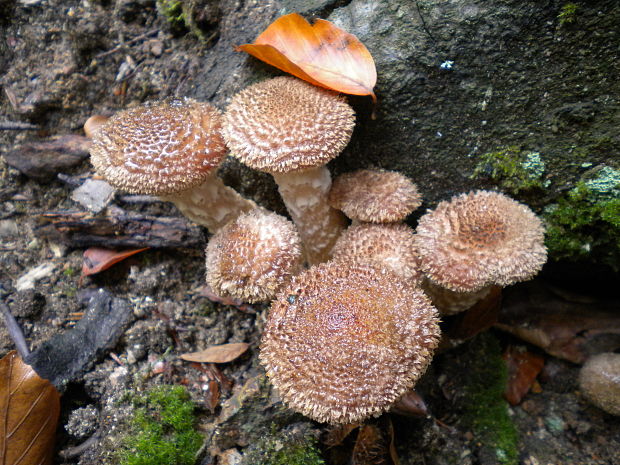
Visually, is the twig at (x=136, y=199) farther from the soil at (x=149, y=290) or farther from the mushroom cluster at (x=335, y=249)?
the mushroom cluster at (x=335, y=249)

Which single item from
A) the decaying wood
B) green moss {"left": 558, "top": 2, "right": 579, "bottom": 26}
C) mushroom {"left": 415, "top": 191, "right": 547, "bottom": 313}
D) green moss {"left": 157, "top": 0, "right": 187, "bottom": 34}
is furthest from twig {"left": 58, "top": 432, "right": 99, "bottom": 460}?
green moss {"left": 558, "top": 2, "right": 579, "bottom": 26}

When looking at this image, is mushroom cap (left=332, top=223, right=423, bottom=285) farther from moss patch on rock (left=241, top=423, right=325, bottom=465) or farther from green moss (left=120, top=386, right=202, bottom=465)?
green moss (left=120, top=386, right=202, bottom=465)

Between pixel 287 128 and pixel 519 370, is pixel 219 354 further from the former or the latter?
pixel 519 370

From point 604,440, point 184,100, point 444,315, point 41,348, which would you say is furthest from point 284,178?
point 604,440

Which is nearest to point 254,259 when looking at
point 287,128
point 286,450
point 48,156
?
point 287,128

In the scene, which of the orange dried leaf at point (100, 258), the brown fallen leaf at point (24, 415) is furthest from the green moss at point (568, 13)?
the brown fallen leaf at point (24, 415)

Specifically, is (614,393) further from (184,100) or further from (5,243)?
(5,243)
